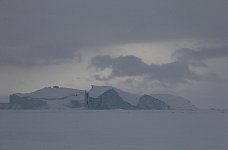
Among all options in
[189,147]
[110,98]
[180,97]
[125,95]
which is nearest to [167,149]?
[189,147]

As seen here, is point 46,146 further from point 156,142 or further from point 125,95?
point 125,95

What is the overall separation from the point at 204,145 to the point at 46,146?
5589mm

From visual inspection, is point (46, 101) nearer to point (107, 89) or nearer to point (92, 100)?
point (92, 100)

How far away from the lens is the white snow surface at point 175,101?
7625 centimetres

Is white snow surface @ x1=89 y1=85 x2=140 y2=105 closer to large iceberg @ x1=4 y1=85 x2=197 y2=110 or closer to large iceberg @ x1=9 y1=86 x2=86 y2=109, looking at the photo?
large iceberg @ x1=4 y1=85 x2=197 y2=110

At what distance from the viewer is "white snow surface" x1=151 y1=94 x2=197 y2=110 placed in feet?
250

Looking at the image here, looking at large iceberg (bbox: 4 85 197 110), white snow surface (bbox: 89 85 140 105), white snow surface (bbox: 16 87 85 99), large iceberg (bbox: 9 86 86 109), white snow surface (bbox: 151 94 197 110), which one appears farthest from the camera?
white snow surface (bbox: 151 94 197 110)

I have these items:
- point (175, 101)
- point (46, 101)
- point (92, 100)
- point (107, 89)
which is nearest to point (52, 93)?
point (46, 101)

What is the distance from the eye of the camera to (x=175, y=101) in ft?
258

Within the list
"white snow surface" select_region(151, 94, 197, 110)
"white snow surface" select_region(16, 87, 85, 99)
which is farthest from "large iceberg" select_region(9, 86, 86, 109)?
"white snow surface" select_region(151, 94, 197, 110)

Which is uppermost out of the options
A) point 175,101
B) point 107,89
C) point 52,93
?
point 107,89

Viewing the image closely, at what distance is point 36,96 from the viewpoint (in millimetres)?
72312

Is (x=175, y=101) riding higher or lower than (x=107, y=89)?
lower

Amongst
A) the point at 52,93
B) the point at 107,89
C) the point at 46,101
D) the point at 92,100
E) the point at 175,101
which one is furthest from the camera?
the point at 175,101
